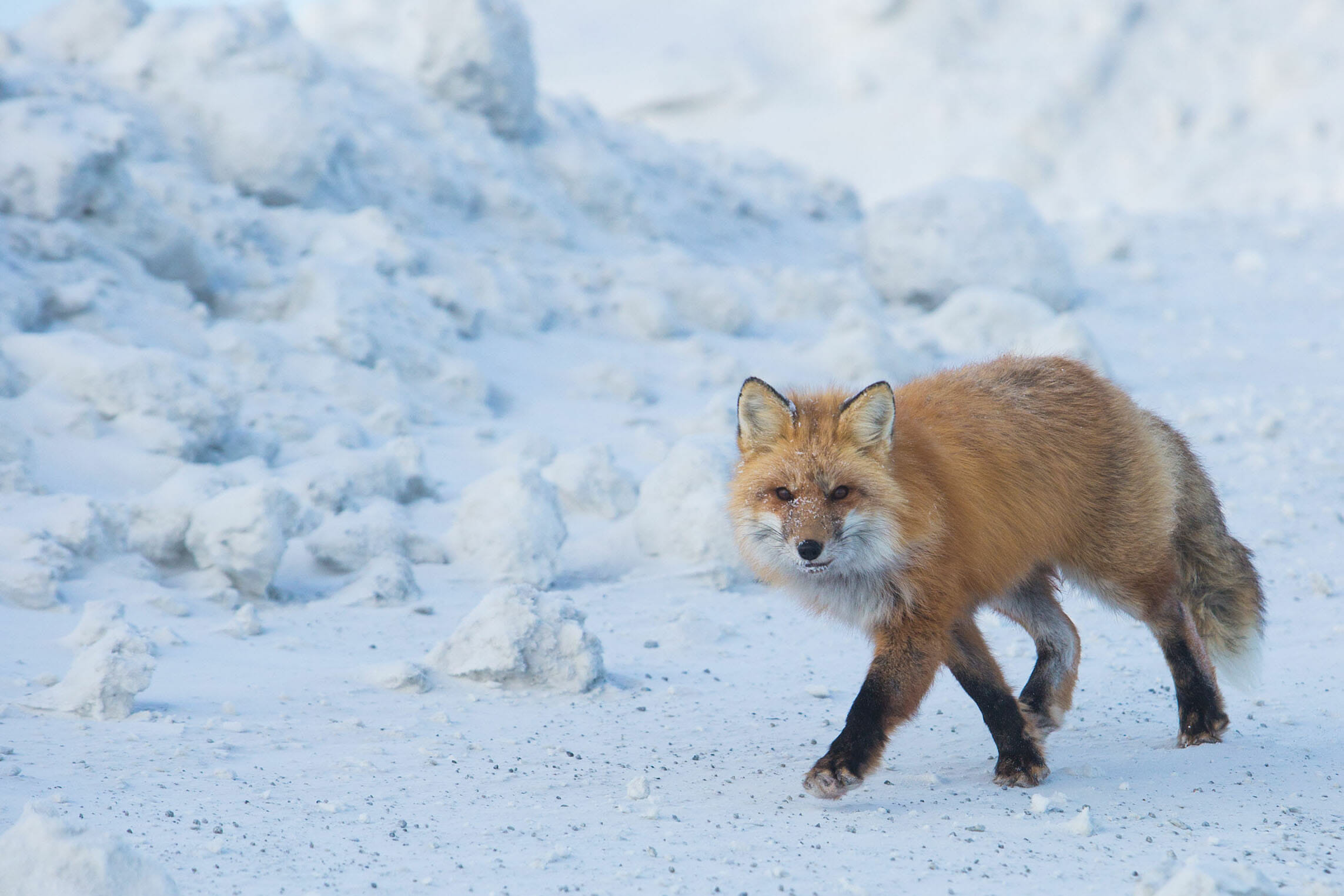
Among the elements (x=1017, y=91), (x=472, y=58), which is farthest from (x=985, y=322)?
(x=1017, y=91)

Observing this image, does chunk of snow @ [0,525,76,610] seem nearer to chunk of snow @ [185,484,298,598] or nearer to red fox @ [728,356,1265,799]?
chunk of snow @ [185,484,298,598]

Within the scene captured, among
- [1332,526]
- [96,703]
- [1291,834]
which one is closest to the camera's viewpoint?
[1291,834]

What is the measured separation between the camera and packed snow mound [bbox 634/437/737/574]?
252 inches

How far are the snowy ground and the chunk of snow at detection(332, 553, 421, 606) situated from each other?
24 millimetres

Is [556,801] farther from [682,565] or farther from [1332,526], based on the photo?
[1332,526]

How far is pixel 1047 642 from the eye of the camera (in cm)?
482

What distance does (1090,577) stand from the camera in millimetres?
4551

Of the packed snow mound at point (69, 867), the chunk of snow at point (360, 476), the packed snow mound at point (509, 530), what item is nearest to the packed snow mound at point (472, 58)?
the chunk of snow at point (360, 476)

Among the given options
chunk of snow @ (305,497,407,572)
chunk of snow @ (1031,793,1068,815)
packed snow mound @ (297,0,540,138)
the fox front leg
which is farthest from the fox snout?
packed snow mound @ (297,0,540,138)

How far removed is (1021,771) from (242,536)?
3.57 meters

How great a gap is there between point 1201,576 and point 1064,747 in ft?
3.07

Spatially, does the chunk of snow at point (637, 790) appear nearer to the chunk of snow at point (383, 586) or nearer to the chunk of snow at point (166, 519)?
the chunk of snow at point (383, 586)

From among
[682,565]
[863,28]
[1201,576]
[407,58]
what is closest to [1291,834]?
[1201,576]

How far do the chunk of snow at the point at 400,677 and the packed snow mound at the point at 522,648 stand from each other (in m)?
0.14
